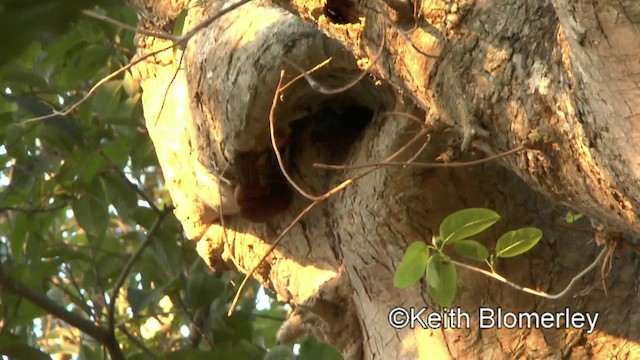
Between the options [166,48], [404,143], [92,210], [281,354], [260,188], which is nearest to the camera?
[166,48]

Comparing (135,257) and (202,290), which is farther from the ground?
(135,257)

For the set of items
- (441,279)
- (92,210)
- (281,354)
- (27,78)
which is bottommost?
(441,279)

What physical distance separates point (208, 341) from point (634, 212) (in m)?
1.79

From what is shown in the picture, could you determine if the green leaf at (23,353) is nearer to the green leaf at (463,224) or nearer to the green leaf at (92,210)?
the green leaf at (92,210)

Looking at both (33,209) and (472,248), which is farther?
(33,209)

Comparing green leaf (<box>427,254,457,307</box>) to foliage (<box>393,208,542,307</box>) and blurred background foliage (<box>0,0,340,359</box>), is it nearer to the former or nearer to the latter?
foliage (<box>393,208,542,307</box>)

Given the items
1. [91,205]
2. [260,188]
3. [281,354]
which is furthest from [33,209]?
[260,188]

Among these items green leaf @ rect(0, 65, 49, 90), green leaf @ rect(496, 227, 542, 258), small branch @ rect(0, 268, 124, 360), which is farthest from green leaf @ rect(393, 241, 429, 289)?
green leaf @ rect(0, 65, 49, 90)

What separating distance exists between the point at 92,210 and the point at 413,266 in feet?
4.93

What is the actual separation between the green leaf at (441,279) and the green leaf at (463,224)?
3 cm

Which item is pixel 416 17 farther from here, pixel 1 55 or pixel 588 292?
pixel 1 55

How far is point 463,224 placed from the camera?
122 cm

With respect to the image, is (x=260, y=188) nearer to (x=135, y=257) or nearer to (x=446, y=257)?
(x=446, y=257)

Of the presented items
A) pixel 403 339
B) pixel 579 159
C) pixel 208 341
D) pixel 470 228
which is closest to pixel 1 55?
pixel 579 159
